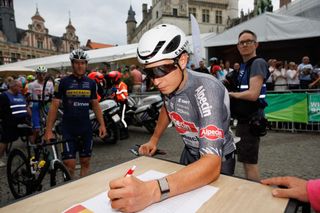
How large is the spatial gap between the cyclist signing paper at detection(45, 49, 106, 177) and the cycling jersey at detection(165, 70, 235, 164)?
2148mm

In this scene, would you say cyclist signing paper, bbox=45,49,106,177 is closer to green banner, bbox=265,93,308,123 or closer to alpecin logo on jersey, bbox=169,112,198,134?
alpecin logo on jersey, bbox=169,112,198,134

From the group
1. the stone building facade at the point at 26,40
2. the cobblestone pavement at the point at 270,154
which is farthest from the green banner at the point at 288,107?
the stone building facade at the point at 26,40

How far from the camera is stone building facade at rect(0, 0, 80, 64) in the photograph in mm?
68044

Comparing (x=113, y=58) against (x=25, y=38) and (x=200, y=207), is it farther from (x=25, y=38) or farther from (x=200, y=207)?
(x=25, y=38)

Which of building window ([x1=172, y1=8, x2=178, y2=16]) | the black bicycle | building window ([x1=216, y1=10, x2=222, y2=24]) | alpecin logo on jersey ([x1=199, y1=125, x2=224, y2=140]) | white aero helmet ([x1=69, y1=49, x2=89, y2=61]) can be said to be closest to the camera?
alpecin logo on jersey ([x1=199, y1=125, x2=224, y2=140])

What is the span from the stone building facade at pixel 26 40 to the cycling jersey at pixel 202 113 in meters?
74.4

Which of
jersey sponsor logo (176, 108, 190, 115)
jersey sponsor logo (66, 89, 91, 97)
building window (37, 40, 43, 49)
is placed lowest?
jersey sponsor logo (176, 108, 190, 115)

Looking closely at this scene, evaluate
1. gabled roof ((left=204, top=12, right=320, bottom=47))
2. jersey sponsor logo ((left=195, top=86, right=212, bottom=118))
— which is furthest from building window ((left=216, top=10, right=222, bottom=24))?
jersey sponsor logo ((left=195, top=86, right=212, bottom=118))

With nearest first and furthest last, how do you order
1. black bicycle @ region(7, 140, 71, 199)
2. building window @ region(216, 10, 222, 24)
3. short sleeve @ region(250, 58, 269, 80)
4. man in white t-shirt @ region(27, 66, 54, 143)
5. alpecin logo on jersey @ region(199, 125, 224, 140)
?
alpecin logo on jersey @ region(199, 125, 224, 140) < short sleeve @ region(250, 58, 269, 80) < black bicycle @ region(7, 140, 71, 199) < man in white t-shirt @ region(27, 66, 54, 143) < building window @ region(216, 10, 222, 24)

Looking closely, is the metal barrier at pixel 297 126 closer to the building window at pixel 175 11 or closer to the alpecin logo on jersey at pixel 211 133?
the alpecin logo on jersey at pixel 211 133

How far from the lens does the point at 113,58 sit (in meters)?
15.4

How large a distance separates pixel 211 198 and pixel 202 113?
0.49 m

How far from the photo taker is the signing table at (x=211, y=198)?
1.16 metres

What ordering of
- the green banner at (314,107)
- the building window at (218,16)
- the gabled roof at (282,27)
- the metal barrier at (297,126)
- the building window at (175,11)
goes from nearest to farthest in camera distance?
the green banner at (314,107) < the metal barrier at (297,126) < the gabled roof at (282,27) < the building window at (175,11) < the building window at (218,16)
